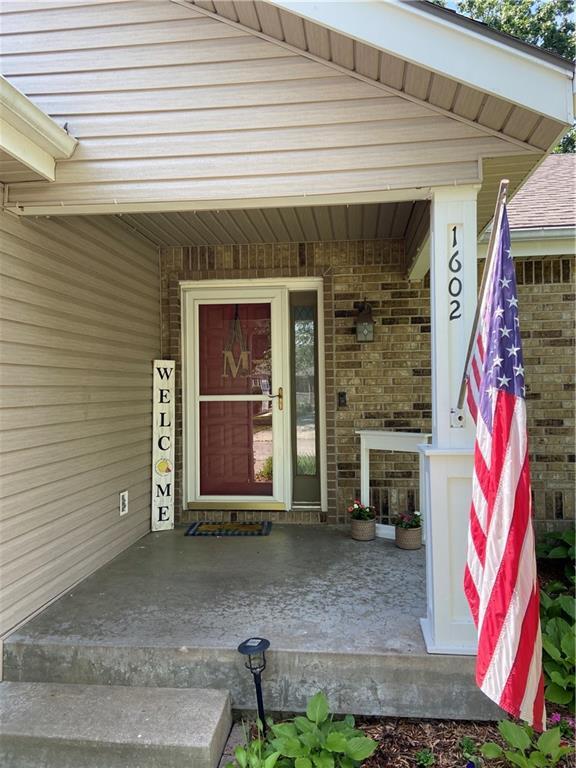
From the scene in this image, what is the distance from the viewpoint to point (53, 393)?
2.98m

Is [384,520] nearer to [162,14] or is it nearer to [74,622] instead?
[74,622]

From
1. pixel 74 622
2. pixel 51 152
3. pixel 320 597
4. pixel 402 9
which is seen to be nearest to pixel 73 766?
pixel 74 622

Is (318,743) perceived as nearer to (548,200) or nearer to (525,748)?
(525,748)

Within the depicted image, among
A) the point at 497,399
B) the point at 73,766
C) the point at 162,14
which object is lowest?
the point at 73,766

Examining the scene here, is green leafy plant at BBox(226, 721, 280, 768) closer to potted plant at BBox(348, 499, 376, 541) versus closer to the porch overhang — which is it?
potted plant at BBox(348, 499, 376, 541)

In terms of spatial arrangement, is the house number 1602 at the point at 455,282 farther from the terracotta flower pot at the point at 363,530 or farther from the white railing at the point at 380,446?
the terracotta flower pot at the point at 363,530

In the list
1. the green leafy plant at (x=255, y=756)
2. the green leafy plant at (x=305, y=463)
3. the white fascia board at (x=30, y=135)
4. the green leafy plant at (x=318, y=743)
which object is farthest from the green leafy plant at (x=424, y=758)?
the white fascia board at (x=30, y=135)

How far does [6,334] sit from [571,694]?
124 inches

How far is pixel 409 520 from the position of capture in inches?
152

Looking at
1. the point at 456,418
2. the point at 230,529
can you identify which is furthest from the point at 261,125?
the point at 230,529

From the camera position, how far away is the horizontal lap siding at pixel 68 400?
262cm

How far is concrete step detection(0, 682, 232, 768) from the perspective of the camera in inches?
77.7

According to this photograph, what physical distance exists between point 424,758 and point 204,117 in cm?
300

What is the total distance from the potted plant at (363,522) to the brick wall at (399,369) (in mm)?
291
